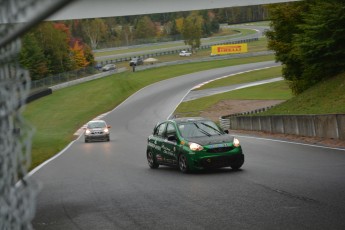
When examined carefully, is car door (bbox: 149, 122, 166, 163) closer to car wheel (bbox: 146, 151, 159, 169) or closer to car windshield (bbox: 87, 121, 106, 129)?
car wheel (bbox: 146, 151, 159, 169)

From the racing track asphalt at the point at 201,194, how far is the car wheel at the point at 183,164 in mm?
341

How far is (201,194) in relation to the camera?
43.4 feet

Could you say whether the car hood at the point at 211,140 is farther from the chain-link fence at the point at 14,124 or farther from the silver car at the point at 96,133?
the silver car at the point at 96,133

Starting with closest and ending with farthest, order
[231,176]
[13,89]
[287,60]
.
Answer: [13,89] → [231,176] → [287,60]

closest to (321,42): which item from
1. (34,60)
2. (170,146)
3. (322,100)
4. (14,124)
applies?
(322,100)

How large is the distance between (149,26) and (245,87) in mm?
113879

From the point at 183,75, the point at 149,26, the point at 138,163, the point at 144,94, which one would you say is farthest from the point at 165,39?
the point at 138,163

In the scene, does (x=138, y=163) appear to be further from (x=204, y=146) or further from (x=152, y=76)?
(x=152, y=76)

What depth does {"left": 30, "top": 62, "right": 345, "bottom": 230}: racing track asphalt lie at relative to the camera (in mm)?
10047

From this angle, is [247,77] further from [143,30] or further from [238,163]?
[143,30]

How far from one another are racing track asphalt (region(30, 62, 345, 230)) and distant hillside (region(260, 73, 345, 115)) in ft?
31.3

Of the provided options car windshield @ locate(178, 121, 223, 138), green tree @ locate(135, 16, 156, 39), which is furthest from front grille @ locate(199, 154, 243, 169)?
green tree @ locate(135, 16, 156, 39)

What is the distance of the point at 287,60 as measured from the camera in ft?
152

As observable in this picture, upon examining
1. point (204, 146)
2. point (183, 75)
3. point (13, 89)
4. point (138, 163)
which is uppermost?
point (13, 89)
